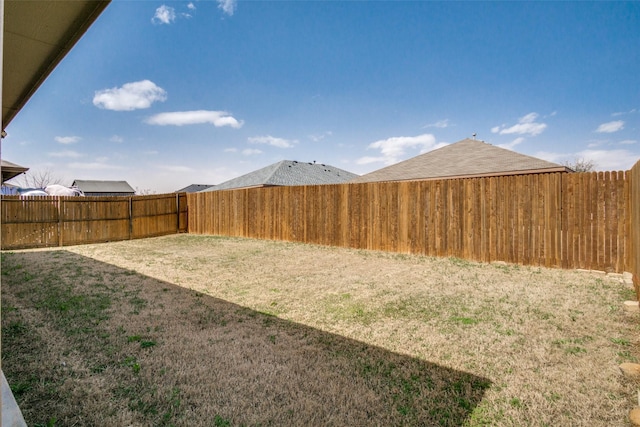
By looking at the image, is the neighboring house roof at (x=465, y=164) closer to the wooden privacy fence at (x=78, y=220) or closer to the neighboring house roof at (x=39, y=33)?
the wooden privacy fence at (x=78, y=220)

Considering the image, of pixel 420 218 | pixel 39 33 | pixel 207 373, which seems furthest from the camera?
pixel 420 218

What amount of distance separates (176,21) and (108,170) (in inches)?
1583

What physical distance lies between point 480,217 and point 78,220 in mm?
13014

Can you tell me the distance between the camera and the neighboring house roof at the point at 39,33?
214cm

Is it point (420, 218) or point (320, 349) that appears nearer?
point (320, 349)

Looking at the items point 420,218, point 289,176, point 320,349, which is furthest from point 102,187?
point 320,349

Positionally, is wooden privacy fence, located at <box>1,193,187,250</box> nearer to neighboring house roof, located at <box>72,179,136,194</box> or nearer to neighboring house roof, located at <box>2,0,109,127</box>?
neighboring house roof, located at <box>2,0,109,127</box>

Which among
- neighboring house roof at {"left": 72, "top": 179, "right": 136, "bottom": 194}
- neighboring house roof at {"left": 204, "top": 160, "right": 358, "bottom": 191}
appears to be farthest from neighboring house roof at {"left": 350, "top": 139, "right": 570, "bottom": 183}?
neighboring house roof at {"left": 72, "top": 179, "right": 136, "bottom": 194}

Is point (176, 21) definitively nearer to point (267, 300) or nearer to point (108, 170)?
point (267, 300)

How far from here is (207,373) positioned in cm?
261

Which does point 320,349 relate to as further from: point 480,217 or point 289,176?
point 289,176

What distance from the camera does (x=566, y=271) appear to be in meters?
6.05

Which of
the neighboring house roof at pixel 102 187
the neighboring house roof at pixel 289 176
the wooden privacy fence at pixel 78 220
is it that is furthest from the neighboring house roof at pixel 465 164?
the neighboring house roof at pixel 102 187

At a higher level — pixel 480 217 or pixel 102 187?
pixel 102 187
